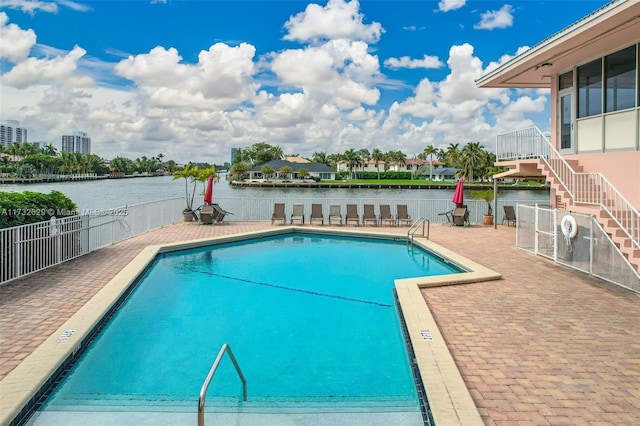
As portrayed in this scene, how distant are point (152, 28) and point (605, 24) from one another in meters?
24.0

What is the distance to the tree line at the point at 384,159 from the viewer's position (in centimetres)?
8444

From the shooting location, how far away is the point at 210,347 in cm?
593

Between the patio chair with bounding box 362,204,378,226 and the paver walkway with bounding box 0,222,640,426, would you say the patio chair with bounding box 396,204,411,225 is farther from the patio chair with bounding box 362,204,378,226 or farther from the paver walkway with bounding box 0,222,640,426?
the paver walkway with bounding box 0,222,640,426

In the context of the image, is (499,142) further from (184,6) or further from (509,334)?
(184,6)

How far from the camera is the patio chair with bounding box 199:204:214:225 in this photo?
16734mm

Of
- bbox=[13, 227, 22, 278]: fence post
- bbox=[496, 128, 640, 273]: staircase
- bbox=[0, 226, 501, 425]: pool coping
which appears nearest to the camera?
bbox=[0, 226, 501, 425]: pool coping

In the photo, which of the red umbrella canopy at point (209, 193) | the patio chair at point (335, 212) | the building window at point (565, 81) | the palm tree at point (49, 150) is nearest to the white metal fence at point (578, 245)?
the building window at point (565, 81)

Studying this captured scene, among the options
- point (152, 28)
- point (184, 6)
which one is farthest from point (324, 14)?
point (152, 28)

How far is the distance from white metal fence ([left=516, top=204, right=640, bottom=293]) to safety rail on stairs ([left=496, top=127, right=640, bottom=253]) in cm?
43

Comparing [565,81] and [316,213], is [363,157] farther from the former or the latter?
[565,81]

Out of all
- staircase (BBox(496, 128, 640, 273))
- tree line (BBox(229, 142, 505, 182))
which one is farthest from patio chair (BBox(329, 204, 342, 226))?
tree line (BBox(229, 142, 505, 182))

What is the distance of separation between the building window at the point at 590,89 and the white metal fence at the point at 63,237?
1249cm

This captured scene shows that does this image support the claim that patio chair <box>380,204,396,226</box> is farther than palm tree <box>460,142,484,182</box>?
No

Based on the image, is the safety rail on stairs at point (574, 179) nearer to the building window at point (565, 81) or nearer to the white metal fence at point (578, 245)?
the white metal fence at point (578, 245)
